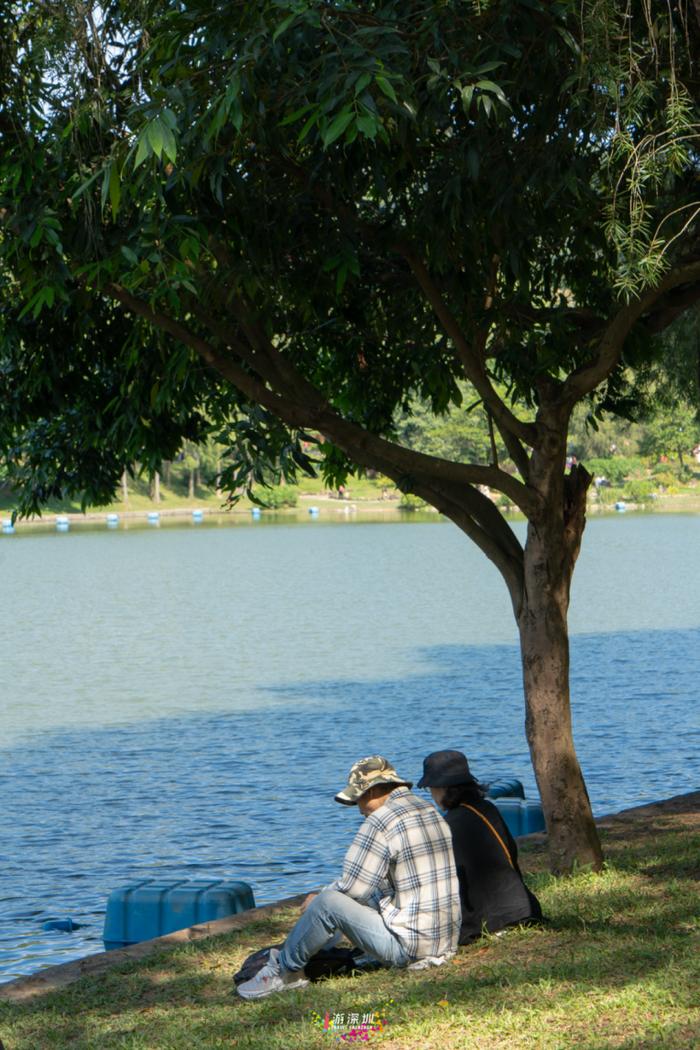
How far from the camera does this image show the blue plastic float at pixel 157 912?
9.17 meters

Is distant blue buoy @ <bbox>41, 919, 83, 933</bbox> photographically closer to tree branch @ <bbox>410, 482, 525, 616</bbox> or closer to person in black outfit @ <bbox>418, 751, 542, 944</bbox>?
tree branch @ <bbox>410, 482, 525, 616</bbox>

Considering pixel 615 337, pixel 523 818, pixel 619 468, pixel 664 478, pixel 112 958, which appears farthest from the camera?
pixel 664 478

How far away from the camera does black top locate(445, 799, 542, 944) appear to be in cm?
730

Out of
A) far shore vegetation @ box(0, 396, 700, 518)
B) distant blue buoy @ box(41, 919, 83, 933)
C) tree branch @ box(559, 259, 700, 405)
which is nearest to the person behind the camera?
tree branch @ box(559, 259, 700, 405)

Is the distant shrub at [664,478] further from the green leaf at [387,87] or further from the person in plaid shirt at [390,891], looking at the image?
the green leaf at [387,87]

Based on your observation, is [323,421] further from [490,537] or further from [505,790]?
[505,790]

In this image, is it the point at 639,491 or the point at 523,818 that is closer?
the point at 523,818

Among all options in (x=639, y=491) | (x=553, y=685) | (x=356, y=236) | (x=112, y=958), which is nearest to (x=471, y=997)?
(x=112, y=958)

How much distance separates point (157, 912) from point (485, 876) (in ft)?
8.90

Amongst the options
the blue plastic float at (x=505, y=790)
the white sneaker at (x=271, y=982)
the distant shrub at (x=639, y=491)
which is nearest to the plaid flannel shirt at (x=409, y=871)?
the white sneaker at (x=271, y=982)

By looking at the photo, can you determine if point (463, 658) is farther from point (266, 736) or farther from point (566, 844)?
point (566, 844)

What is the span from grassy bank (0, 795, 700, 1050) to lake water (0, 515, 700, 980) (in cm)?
283

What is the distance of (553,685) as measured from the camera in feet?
29.4

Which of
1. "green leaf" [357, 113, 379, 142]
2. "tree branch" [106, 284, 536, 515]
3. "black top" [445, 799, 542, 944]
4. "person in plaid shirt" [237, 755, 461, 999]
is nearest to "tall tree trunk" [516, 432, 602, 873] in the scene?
"tree branch" [106, 284, 536, 515]
